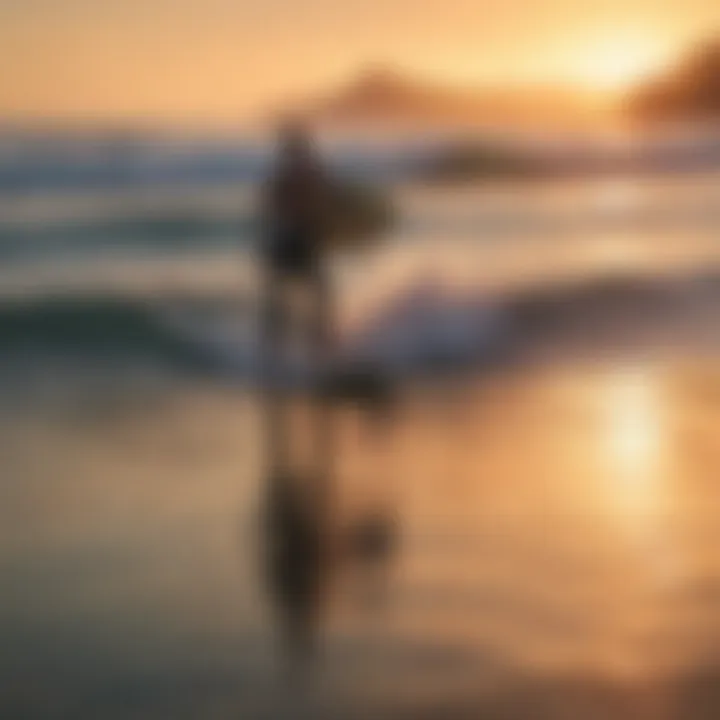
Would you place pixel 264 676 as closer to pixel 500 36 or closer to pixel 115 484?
pixel 115 484

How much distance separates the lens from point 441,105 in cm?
91

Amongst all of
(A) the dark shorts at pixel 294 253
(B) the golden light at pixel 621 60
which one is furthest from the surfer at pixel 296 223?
(B) the golden light at pixel 621 60

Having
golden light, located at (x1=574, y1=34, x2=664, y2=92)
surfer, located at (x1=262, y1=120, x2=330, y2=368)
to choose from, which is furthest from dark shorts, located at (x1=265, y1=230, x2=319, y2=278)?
golden light, located at (x1=574, y1=34, x2=664, y2=92)

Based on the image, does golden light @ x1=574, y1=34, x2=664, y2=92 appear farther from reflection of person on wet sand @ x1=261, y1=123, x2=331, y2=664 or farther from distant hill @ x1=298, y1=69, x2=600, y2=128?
reflection of person on wet sand @ x1=261, y1=123, x2=331, y2=664

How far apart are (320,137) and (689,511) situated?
0.36 metres

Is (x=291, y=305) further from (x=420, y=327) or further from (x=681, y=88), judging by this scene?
(x=681, y=88)

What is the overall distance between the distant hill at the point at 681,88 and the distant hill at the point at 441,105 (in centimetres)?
4

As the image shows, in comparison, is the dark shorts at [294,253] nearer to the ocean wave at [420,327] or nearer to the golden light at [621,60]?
the ocean wave at [420,327]

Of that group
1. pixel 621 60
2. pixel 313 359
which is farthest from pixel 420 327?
pixel 621 60

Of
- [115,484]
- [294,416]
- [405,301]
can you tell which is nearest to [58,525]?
[115,484]

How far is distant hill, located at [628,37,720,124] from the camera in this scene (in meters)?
0.93

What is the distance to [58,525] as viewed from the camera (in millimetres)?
843

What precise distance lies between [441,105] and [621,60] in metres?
0.13

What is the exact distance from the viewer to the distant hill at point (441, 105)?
883mm
